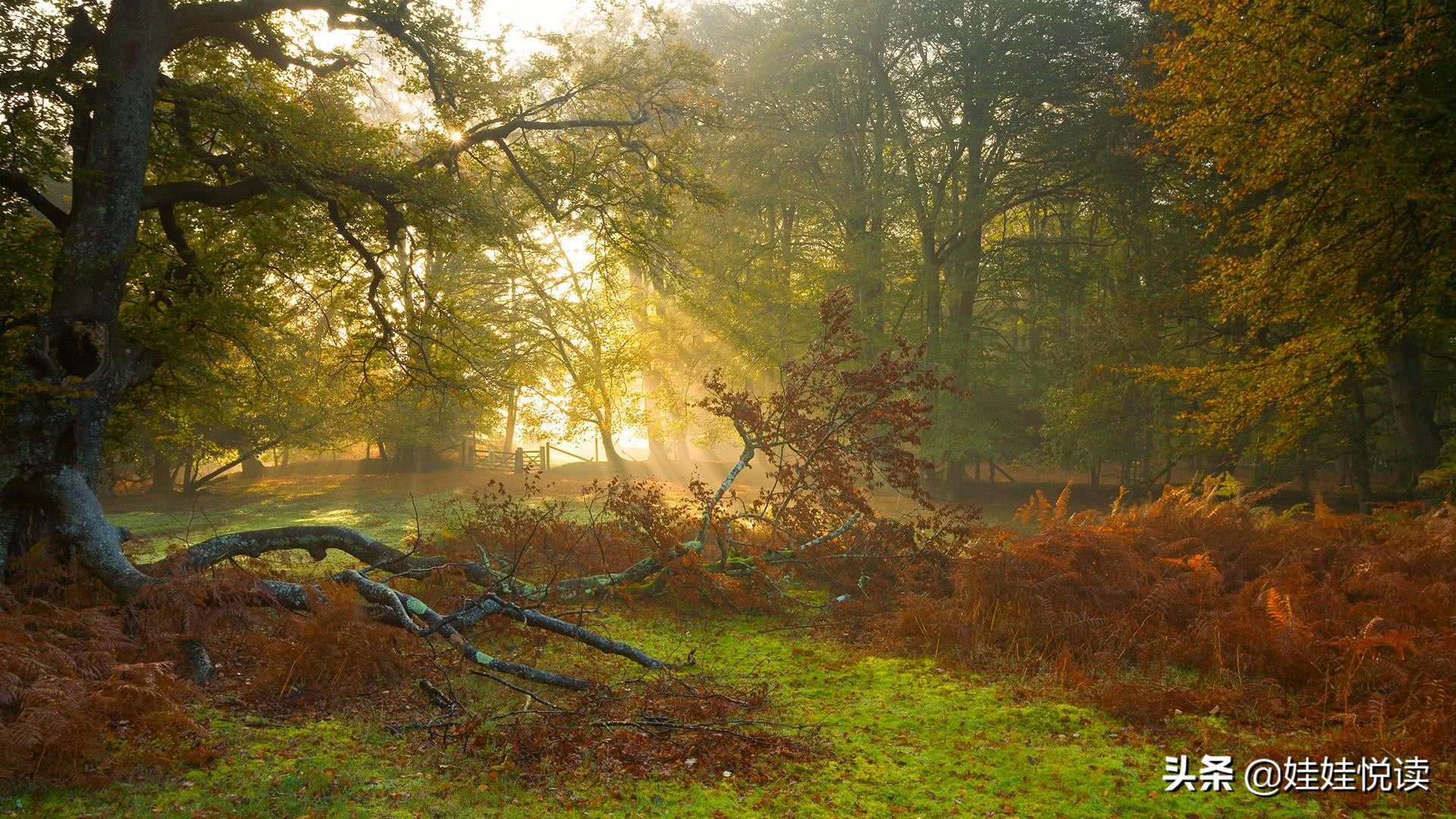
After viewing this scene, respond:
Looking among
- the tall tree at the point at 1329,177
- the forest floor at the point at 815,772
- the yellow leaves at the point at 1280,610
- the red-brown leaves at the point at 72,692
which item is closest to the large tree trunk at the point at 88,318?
the red-brown leaves at the point at 72,692

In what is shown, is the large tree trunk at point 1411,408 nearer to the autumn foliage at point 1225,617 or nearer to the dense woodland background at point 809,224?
the dense woodland background at point 809,224

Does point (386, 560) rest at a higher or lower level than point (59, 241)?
lower

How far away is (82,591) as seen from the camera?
618 cm

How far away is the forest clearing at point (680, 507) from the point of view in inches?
177

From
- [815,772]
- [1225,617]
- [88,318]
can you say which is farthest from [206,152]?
[1225,617]

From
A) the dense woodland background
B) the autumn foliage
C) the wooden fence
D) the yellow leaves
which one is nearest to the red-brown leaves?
the dense woodland background

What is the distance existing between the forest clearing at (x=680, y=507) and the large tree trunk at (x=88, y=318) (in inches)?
1.4

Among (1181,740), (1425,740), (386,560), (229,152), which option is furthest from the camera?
(229,152)

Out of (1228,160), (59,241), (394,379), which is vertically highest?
(1228,160)

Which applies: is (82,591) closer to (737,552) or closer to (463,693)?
(463,693)

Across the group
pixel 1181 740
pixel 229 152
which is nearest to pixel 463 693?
pixel 1181 740

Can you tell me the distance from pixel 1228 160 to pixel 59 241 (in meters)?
14.5

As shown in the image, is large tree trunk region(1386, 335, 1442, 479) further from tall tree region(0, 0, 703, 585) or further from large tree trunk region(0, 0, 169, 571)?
large tree trunk region(0, 0, 169, 571)

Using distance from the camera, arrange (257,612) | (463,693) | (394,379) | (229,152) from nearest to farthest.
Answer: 1. (463,693)
2. (257,612)
3. (229,152)
4. (394,379)
